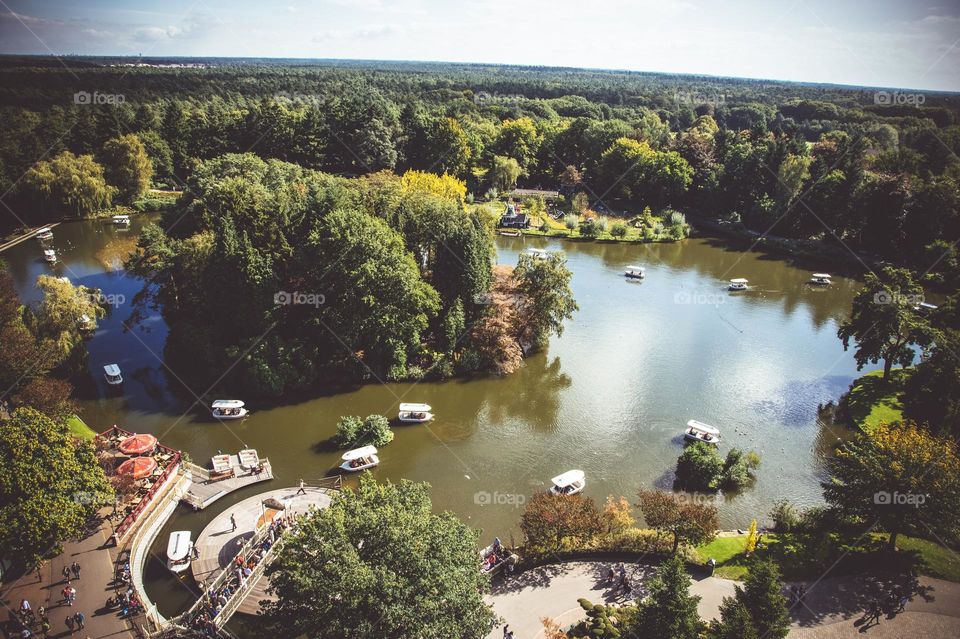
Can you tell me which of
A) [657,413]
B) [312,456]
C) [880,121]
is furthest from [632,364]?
[880,121]

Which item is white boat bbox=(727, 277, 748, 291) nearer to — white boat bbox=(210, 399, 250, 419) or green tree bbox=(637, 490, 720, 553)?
green tree bbox=(637, 490, 720, 553)

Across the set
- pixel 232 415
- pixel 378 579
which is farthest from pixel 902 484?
pixel 232 415

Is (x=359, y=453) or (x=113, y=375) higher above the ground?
(x=113, y=375)

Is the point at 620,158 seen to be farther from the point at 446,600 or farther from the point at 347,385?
the point at 446,600

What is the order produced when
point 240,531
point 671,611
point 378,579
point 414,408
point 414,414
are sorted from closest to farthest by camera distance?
point 378,579
point 671,611
point 240,531
point 414,414
point 414,408

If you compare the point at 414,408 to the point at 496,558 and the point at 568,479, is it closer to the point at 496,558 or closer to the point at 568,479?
the point at 568,479

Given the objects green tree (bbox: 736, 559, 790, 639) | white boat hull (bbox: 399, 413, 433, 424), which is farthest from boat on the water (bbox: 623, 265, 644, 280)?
green tree (bbox: 736, 559, 790, 639)

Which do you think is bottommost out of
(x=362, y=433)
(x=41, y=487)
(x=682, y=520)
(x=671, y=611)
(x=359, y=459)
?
(x=359, y=459)
